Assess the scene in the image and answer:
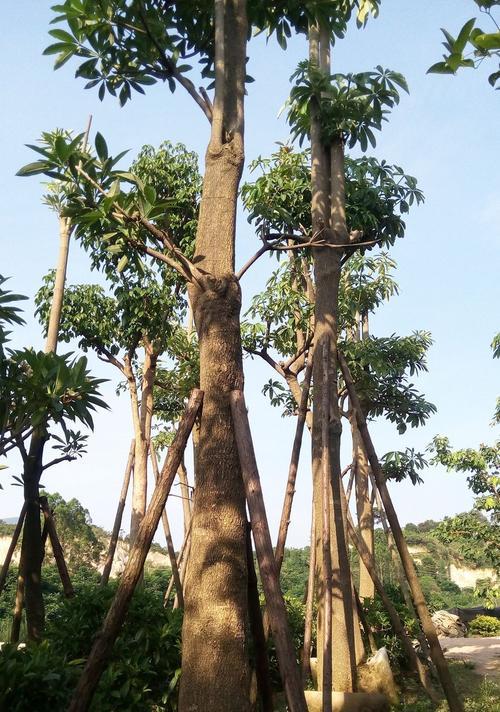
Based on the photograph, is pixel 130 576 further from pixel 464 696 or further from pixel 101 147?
pixel 464 696

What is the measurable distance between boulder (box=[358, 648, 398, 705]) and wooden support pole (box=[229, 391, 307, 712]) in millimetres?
4573

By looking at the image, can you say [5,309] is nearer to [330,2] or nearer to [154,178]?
[330,2]

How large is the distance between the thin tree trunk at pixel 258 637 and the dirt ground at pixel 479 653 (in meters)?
6.53

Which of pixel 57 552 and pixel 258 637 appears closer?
pixel 258 637

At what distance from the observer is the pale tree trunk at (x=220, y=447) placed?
344 centimetres

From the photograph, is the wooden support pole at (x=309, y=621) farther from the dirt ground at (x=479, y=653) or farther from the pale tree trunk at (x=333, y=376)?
the dirt ground at (x=479, y=653)

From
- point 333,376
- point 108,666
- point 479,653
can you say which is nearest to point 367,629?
point 333,376

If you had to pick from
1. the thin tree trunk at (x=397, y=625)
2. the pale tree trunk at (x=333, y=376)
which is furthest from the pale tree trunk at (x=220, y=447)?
the thin tree trunk at (x=397, y=625)

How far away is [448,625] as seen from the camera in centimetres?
1827

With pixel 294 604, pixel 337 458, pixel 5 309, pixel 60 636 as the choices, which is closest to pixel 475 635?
pixel 294 604

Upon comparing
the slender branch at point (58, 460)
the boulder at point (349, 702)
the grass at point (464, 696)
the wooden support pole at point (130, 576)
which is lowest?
the grass at point (464, 696)

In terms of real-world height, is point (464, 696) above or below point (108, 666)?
below

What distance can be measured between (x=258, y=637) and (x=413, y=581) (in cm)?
194

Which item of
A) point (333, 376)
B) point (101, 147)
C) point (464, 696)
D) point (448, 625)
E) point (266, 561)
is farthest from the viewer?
point (448, 625)
